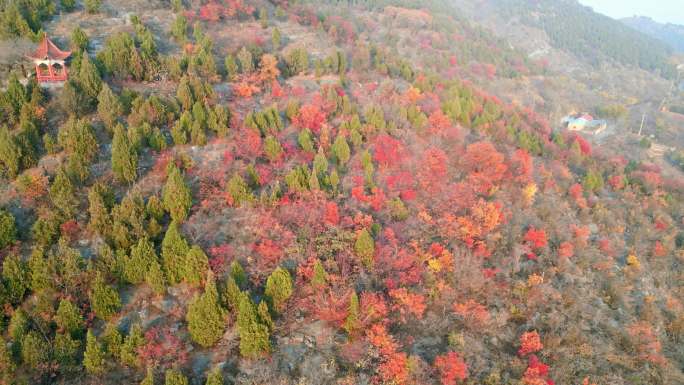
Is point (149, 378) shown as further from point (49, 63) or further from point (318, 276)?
point (49, 63)

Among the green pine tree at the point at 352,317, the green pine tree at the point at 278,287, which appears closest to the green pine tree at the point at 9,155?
the green pine tree at the point at 278,287

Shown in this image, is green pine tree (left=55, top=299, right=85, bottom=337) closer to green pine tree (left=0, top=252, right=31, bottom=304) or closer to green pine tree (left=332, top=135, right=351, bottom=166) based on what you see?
green pine tree (left=0, top=252, right=31, bottom=304)

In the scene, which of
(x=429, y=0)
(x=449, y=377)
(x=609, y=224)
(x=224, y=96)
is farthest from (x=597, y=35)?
(x=449, y=377)

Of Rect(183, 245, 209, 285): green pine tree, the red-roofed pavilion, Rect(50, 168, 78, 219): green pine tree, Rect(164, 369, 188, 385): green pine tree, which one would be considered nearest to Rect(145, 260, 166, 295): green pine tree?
Rect(183, 245, 209, 285): green pine tree

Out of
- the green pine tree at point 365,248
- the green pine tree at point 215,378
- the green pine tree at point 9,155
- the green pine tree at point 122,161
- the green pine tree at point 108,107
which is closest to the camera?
the green pine tree at point 215,378

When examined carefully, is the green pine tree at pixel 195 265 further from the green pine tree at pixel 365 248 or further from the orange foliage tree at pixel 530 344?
the orange foliage tree at pixel 530 344

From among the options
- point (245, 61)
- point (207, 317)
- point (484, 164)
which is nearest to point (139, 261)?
point (207, 317)

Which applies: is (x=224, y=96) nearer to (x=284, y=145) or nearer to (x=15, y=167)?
(x=284, y=145)
